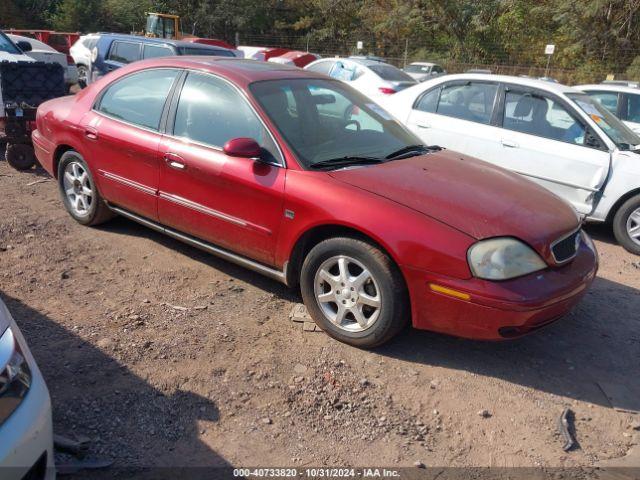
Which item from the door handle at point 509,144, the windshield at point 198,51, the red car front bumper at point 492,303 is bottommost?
the red car front bumper at point 492,303

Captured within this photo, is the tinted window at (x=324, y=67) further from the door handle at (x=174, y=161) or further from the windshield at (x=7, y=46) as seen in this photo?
the door handle at (x=174, y=161)

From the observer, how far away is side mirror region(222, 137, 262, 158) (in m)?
3.76

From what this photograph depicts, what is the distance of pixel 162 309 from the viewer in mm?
3994

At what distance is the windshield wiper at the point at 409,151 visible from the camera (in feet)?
13.7

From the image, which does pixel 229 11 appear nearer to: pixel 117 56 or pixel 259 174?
pixel 117 56

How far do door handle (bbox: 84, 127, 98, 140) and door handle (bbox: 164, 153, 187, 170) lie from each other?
94 cm

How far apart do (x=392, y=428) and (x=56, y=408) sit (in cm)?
A: 171

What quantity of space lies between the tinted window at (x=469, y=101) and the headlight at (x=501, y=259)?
3.78 m

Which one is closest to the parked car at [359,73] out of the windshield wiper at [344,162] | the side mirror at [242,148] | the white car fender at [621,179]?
the white car fender at [621,179]

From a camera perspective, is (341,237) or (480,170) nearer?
(341,237)

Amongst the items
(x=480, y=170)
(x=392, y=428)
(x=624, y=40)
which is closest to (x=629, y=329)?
(x=480, y=170)

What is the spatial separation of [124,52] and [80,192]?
7.55 metres

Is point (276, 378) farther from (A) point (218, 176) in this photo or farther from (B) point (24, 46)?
(B) point (24, 46)

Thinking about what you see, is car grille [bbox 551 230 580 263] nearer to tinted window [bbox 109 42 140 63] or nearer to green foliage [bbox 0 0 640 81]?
tinted window [bbox 109 42 140 63]
